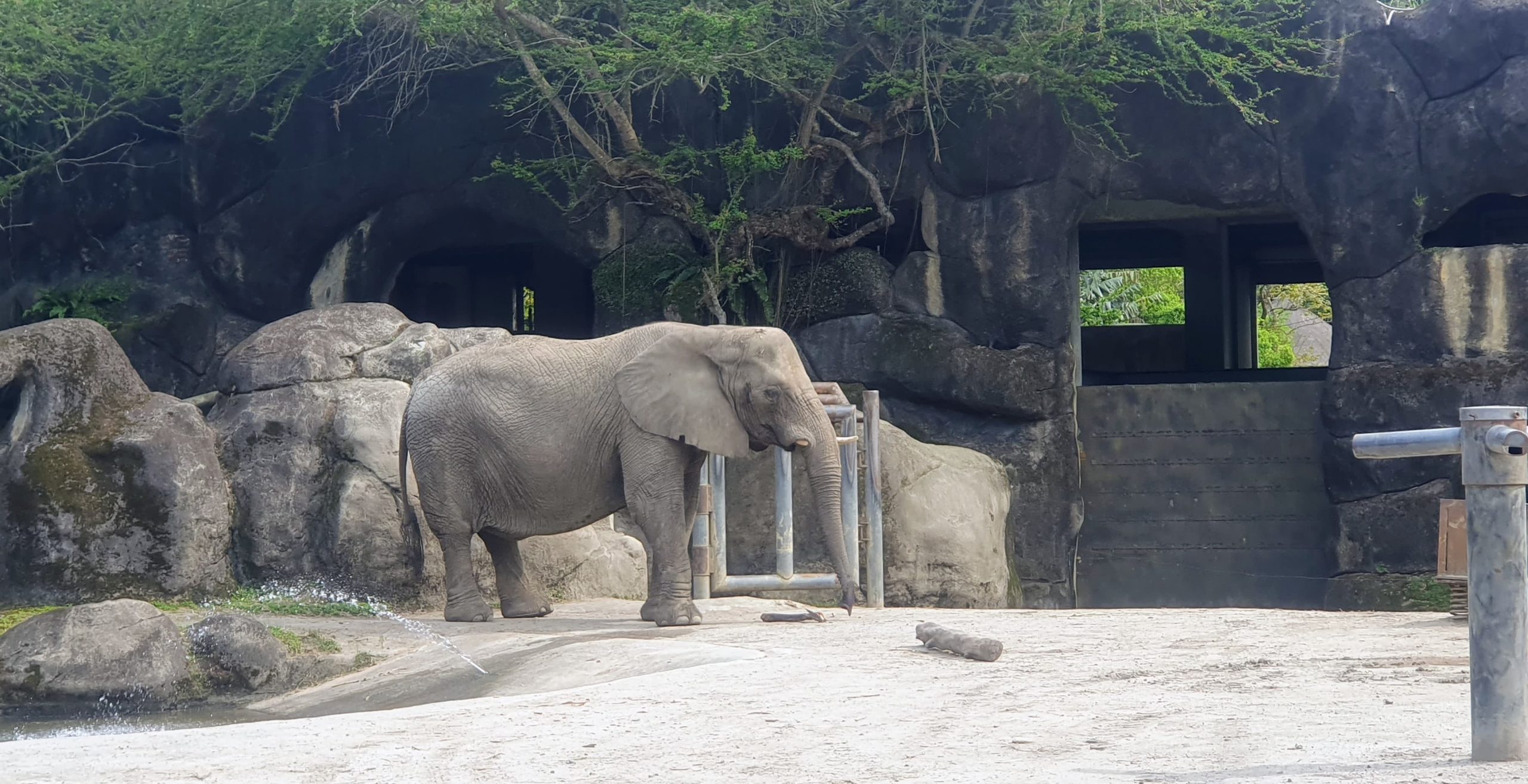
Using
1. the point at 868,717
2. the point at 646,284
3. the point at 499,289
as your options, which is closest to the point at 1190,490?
the point at 646,284

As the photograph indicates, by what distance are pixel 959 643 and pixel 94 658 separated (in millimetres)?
4223

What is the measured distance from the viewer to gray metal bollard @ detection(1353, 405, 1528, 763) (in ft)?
13.1

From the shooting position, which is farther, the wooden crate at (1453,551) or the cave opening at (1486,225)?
the cave opening at (1486,225)

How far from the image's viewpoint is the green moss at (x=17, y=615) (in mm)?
9344

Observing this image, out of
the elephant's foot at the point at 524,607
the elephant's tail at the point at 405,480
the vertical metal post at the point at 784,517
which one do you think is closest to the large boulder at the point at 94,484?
the elephant's tail at the point at 405,480

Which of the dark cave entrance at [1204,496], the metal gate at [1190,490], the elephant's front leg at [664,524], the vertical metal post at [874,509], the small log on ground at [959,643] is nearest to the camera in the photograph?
the small log on ground at [959,643]

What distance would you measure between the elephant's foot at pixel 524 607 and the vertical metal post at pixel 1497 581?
6.59m

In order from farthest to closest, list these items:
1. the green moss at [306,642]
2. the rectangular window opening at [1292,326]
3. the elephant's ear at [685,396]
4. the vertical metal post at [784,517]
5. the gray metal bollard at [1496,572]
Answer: the rectangular window opening at [1292,326] < the vertical metal post at [784,517] < the elephant's ear at [685,396] < the green moss at [306,642] < the gray metal bollard at [1496,572]

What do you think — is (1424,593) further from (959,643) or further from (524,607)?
(959,643)

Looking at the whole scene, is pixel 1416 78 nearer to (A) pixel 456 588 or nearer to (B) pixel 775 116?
(B) pixel 775 116

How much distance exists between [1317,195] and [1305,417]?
2248mm

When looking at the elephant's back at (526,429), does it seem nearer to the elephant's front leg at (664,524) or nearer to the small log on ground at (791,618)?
the elephant's front leg at (664,524)

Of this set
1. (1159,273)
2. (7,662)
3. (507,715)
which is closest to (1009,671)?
(507,715)

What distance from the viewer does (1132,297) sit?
36.7 m
